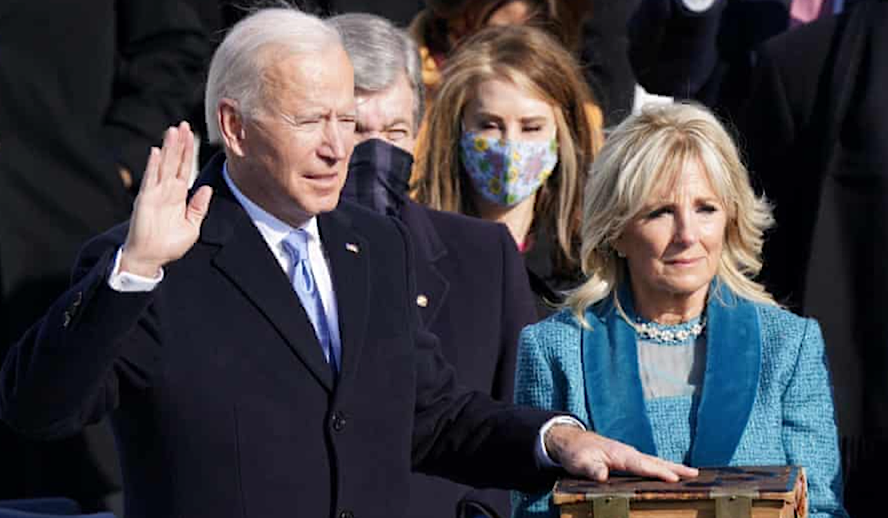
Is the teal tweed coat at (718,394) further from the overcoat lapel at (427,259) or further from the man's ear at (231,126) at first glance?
the man's ear at (231,126)

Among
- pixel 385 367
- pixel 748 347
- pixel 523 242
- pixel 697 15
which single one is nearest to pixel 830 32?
pixel 697 15

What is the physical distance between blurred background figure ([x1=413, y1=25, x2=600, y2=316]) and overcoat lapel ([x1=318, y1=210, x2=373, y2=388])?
164 cm

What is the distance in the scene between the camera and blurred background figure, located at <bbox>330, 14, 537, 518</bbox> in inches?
210

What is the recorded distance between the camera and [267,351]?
4121mm

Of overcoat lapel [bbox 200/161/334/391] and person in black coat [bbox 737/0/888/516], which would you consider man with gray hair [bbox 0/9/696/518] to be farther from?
person in black coat [bbox 737/0/888/516]

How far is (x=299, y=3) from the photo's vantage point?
703cm

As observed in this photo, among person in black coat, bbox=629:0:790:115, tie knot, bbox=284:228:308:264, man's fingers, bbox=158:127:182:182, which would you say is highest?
man's fingers, bbox=158:127:182:182

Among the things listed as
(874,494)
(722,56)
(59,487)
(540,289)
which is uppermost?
(722,56)

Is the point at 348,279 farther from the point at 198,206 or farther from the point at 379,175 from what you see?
the point at 379,175

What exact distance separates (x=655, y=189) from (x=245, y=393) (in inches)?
48.9

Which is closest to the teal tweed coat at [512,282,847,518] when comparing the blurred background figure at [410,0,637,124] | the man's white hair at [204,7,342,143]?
the man's white hair at [204,7,342,143]

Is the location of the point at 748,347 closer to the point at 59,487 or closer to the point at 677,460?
the point at 677,460

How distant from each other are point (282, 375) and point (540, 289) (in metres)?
1.99

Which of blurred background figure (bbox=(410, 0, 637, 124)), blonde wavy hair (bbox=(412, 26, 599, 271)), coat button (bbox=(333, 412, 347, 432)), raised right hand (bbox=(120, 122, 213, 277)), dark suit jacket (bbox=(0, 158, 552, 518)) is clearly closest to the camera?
raised right hand (bbox=(120, 122, 213, 277))
